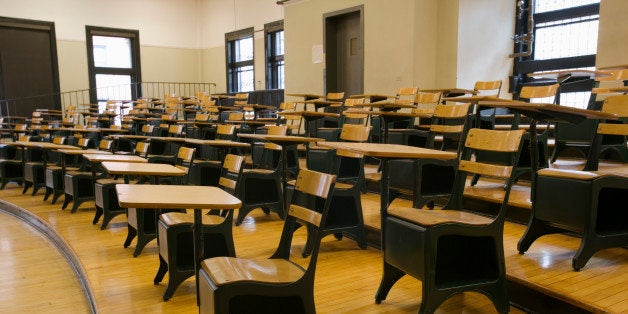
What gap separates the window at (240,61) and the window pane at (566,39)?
25.8ft

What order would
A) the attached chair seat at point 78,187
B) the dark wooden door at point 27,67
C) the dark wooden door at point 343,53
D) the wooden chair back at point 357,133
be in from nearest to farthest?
the wooden chair back at point 357,133 → the attached chair seat at point 78,187 → the dark wooden door at point 343,53 → the dark wooden door at point 27,67

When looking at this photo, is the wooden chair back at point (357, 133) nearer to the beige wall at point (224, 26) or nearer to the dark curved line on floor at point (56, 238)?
the dark curved line on floor at point (56, 238)

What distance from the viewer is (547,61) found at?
727 cm

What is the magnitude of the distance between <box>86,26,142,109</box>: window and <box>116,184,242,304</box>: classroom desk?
12344 millimetres

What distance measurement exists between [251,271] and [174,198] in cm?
46

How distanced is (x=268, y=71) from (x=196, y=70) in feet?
12.4

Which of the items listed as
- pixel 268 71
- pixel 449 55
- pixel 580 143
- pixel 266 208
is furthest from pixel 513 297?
pixel 268 71

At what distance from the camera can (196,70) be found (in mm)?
15336

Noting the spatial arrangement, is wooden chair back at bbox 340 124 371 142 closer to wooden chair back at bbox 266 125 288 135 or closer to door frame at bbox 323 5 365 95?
wooden chair back at bbox 266 125 288 135

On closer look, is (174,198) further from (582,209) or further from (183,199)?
(582,209)

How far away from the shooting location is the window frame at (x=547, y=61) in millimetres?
6809

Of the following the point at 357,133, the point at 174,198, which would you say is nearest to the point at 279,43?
the point at 357,133

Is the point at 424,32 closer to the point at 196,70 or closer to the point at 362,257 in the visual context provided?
the point at 362,257

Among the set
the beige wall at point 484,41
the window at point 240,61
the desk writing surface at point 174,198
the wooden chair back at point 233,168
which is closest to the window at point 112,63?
the window at point 240,61
